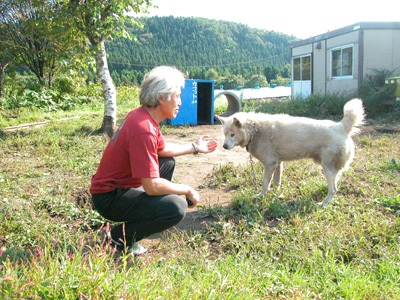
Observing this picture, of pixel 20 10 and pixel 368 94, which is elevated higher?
pixel 20 10

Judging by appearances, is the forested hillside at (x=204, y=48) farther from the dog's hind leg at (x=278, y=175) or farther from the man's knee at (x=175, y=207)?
the man's knee at (x=175, y=207)

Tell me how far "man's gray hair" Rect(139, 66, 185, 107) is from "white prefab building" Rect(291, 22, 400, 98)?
11765mm

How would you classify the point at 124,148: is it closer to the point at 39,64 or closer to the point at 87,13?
the point at 87,13

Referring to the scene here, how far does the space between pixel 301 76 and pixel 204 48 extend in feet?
119

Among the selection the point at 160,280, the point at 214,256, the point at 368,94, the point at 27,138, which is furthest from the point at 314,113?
the point at 160,280

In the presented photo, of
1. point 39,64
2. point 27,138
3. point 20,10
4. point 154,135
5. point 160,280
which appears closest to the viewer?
point 160,280

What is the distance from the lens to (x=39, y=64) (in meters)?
18.7

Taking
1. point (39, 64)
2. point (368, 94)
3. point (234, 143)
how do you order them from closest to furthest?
point (234, 143)
point (368, 94)
point (39, 64)

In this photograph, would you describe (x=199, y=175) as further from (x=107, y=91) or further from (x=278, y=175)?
(x=107, y=91)

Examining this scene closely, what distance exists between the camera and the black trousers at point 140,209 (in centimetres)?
284

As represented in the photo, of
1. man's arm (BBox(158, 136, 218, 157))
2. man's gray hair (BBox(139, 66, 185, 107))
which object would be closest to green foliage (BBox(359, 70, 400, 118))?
man's arm (BBox(158, 136, 218, 157))

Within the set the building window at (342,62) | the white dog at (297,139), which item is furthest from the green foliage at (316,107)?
the white dog at (297,139)

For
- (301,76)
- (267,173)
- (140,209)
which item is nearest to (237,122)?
(267,173)

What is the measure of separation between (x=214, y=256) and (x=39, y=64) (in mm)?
→ 18896
